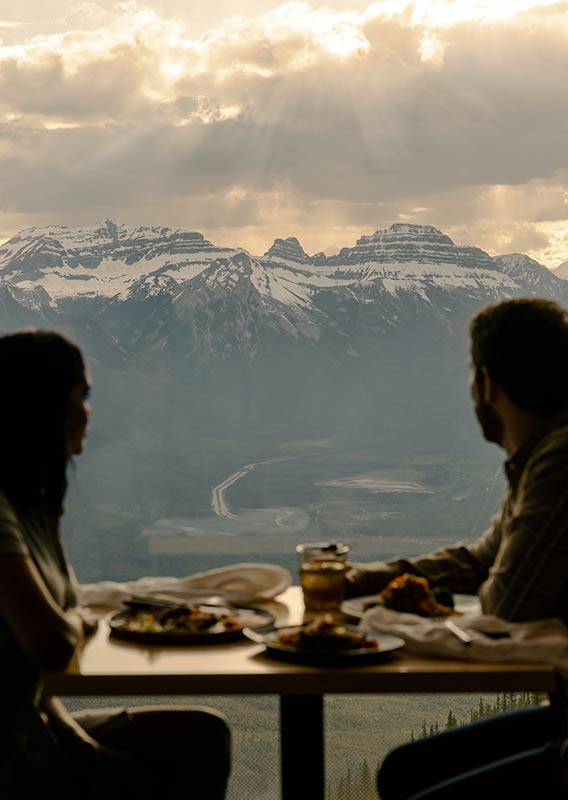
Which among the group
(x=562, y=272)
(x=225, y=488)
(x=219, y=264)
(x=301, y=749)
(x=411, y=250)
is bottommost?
(x=225, y=488)

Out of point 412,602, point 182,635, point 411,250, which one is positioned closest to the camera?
point 182,635

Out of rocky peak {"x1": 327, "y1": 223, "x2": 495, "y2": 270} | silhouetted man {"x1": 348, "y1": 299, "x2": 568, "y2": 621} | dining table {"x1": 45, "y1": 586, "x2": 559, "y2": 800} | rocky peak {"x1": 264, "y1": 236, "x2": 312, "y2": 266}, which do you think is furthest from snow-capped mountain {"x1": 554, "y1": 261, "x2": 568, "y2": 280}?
dining table {"x1": 45, "y1": 586, "x2": 559, "y2": 800}

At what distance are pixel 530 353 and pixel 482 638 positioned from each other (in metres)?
0.43

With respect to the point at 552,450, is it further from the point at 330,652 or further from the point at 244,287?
the point at 244,287

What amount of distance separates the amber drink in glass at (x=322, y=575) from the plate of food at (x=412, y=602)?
28mm

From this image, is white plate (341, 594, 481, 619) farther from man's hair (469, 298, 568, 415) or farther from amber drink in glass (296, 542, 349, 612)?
man's hair (469, 298, 568, 415)

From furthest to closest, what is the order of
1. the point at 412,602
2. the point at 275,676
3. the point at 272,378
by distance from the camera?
1. the point at 272,378
2. the point at 412,602
3. the point at 275,676

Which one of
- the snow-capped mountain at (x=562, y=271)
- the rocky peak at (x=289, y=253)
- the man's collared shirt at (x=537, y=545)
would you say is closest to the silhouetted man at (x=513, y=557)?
the man's collared shirt at (x=537, y=545)

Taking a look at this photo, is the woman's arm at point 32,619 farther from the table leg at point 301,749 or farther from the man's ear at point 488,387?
the man's ear at point 488,387

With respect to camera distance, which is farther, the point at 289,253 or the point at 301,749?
the point at 289,253

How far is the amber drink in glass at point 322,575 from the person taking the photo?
1.64m

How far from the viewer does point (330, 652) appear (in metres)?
1.31

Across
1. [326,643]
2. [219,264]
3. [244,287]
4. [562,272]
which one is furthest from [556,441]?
[244,287]

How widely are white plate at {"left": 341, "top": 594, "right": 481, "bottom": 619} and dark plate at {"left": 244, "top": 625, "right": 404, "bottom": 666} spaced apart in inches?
6.1
